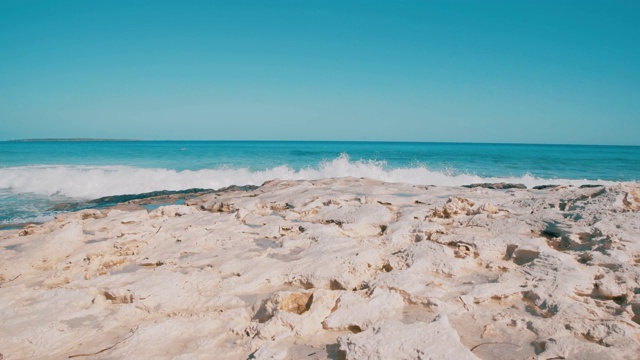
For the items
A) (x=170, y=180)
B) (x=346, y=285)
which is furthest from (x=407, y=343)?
(x=170, y=180)

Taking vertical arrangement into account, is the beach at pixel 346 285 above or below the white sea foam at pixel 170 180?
above

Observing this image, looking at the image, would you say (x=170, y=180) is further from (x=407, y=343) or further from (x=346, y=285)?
(x=407, y=343)

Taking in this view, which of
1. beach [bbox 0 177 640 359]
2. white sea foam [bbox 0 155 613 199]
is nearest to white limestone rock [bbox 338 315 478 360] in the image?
beach [bbox 0 177 640 359]

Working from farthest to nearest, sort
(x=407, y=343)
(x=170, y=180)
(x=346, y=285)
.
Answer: (x=170, y=180), (x=346, y=285), (x=407, y=343)

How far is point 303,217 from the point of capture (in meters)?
5.85

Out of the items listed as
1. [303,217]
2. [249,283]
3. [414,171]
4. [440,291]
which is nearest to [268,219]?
[303,217]

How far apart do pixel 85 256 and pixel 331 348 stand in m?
3.45

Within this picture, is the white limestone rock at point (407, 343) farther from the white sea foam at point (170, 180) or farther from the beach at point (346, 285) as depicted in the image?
the white sea foam at point (170, 180)

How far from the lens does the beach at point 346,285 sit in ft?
8.04

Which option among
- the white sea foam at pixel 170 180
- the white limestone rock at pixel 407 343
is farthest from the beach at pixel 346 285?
the white sea foam at pixel 170 180

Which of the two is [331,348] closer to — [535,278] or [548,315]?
[548,315]

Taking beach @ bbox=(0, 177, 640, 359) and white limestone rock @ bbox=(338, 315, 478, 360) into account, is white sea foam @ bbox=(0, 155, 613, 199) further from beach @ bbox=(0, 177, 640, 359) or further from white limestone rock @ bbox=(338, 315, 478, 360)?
white limestone rock @ bbox=(338, 315, 478, 360)

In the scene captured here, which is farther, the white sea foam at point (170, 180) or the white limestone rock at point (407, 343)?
the white sea foam at point (170, 180)

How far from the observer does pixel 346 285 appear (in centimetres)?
333
